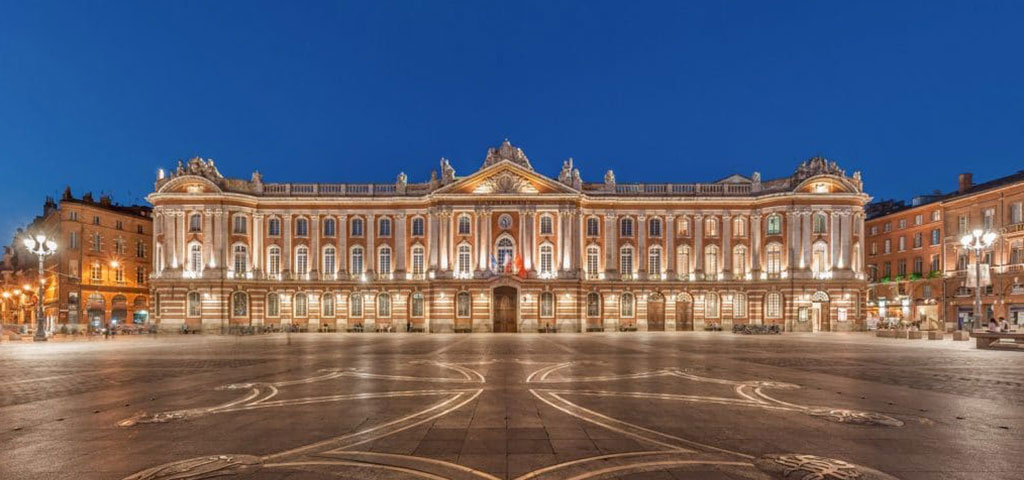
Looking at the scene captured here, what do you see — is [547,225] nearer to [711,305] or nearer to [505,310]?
[505,310]

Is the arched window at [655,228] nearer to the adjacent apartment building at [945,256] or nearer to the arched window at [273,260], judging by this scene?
the adjacent apartment building at [945,256]

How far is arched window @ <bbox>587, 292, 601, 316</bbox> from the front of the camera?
58719mm

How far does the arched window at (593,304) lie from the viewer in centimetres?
5872

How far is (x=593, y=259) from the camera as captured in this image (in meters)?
59.2

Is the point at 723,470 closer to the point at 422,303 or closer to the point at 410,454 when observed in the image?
the point at 410,454

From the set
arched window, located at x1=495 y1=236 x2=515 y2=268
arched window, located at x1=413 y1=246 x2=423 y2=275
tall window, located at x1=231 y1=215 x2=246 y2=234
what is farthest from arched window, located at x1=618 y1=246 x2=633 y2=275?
tall window, located at x1=231 y1=215 x2=246 y2=234

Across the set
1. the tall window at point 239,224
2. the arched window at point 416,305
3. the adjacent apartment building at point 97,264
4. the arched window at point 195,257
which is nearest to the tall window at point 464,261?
the arched window at point 416,305

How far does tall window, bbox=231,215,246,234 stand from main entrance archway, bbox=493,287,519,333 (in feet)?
86.7

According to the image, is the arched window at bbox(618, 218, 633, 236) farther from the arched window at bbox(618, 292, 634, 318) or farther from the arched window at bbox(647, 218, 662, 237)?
the arched window at bbox(618, 292, 634, 318)

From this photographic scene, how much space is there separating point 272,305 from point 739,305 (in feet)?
156

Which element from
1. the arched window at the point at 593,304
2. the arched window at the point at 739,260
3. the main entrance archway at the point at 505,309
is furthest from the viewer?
the arched window at the point at 739,260

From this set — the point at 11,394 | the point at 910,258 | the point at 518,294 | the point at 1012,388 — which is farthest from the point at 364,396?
the point at 910,258

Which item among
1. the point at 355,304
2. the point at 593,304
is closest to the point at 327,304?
the point at 355,304

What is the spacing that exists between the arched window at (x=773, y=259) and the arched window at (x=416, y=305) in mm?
35125
